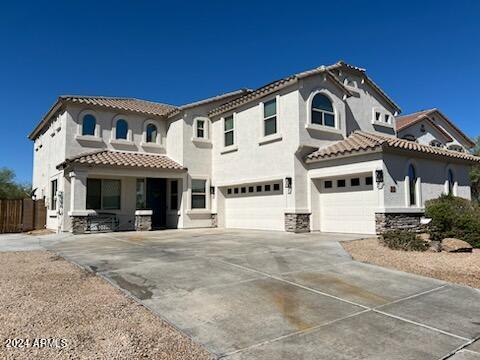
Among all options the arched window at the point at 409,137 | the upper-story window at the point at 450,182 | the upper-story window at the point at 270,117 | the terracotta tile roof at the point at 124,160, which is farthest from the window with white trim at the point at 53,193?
the arched window at the point at 409,137

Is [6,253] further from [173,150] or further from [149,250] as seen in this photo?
[173,150]

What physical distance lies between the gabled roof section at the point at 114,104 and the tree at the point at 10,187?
14.2 m

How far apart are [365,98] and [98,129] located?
1516 centimetres

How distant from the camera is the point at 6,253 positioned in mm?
10203

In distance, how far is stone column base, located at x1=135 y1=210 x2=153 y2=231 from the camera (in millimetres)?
18188

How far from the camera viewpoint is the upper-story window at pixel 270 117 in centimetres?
1689

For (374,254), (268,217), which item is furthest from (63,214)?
(374,254)

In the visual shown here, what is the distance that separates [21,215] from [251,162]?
1314 centimetres

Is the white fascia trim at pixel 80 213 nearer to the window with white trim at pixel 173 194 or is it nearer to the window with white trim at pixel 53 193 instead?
the window with white trim at pixel 53 193

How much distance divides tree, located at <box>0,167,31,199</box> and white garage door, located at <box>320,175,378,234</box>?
97.2 ft

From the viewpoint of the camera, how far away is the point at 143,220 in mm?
18281

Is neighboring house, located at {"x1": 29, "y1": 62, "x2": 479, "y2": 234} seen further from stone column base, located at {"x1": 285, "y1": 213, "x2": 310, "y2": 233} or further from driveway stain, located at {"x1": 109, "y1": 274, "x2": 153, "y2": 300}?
driveway stain, located at {"x1": 109, "y1": 274, "x2": 153, "y2": 300}

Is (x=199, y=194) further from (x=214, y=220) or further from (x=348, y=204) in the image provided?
(x=348, y=204)

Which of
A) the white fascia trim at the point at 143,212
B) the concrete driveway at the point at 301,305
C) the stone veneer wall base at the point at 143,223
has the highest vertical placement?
the white fascia trim at the point at 143,212
